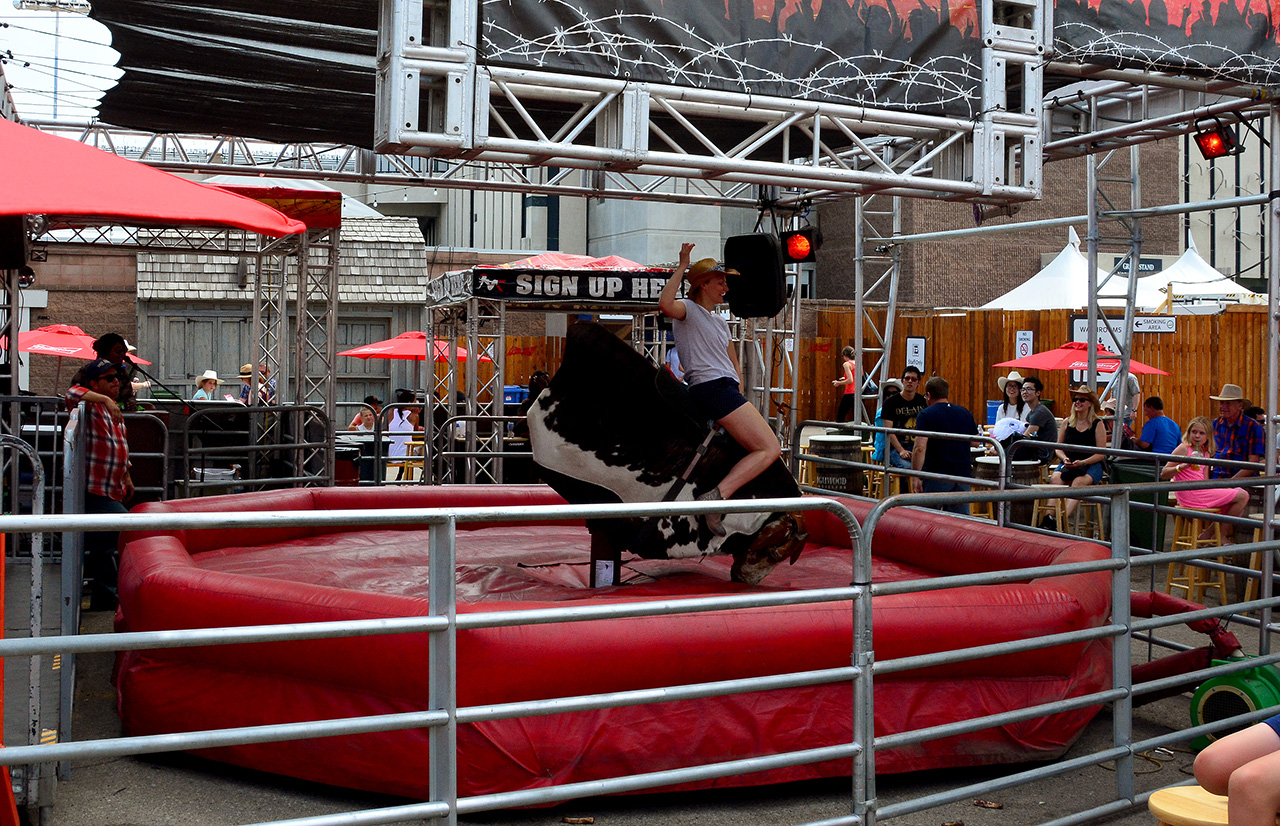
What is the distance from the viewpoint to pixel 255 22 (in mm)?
8070

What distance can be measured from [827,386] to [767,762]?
26.7 meters

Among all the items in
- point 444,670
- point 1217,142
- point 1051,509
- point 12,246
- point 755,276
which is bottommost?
point 1051,509

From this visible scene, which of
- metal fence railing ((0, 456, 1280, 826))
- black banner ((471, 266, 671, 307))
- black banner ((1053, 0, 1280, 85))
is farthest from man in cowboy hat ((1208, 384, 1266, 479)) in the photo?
black banner ((471, 266, 671, 307))

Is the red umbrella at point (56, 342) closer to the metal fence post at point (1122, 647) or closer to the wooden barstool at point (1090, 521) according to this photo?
the wooden barstool at point (1090, 521)

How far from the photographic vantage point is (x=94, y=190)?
4078 millimetres

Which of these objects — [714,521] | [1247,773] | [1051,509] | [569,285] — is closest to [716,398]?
[714,521]

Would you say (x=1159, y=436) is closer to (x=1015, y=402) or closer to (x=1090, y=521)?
(x=1090, y=521)

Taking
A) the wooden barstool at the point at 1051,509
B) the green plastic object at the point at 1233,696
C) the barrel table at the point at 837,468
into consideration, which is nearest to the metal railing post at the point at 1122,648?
the green plastic object at the point at 1233,696

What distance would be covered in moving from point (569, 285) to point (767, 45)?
8483 mm

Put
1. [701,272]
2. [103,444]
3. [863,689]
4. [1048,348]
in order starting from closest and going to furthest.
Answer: [863,689], [701,272], [103,444], [1048,348]

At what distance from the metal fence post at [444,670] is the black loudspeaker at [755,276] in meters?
4.55

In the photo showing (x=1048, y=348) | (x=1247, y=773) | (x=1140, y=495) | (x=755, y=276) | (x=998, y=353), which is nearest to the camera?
(x=1247, y=773)

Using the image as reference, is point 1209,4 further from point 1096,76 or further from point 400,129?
point 400,129

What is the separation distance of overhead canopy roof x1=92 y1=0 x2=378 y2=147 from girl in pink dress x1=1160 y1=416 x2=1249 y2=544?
23.0ft
